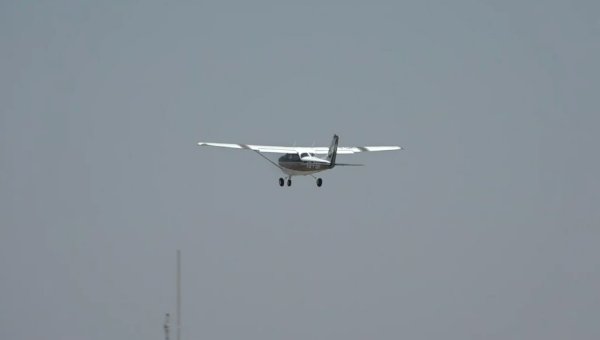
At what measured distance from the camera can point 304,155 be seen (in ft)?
487

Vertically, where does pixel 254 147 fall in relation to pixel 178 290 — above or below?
above

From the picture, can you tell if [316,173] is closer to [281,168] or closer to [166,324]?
[281,168]

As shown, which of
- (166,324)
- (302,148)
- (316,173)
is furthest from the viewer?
(302,148)

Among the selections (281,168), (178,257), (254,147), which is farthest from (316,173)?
(178,257)

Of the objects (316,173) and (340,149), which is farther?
(340,149)

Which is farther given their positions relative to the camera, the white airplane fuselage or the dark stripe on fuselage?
the white airplane fuselage

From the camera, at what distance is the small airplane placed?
5684 inches

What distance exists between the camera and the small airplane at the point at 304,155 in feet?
474

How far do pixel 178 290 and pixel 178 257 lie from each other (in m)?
2.45

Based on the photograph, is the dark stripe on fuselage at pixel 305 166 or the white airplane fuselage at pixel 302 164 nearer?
Answer: the dark stripe on fuselage at pixel 305 166

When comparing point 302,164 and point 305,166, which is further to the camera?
point 302,164

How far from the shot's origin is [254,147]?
162 meters

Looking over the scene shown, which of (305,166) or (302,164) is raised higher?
(302,164)

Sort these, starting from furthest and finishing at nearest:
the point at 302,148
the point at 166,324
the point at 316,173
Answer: the point at 302,148, the point at 316,173, the point at 166,324
